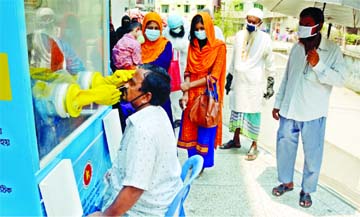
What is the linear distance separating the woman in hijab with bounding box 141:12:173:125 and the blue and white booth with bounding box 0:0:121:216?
1.42m

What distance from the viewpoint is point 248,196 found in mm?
2799

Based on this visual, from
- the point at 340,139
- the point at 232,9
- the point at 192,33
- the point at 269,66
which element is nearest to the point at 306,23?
the point at 192,33

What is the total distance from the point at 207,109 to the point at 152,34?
0.89 metres

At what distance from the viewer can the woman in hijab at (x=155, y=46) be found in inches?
122

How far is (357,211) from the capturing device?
262cm

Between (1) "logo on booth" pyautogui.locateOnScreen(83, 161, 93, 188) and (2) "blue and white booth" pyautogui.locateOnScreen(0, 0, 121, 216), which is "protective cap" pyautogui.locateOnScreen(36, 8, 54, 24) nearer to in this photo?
(2) "blue and white booth" pyautogui.locateOnScreen(0, 0, 121, 216)

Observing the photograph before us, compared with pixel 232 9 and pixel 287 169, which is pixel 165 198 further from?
pixel 232 9

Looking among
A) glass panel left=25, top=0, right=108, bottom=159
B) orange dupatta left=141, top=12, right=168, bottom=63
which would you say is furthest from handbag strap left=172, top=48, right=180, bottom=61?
glass panel left=25, top=0, right=108, bottom=159

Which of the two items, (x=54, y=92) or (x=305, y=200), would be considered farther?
(x=305, y=200)

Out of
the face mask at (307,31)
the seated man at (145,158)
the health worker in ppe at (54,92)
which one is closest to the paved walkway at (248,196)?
the seated man at (145,158)

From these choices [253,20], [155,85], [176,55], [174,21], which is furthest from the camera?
[176,55]

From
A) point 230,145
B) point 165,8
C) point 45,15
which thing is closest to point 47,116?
point 45,15

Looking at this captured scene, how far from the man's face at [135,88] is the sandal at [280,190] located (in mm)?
1764

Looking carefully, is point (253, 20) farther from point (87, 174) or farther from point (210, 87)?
point (87, 174)
